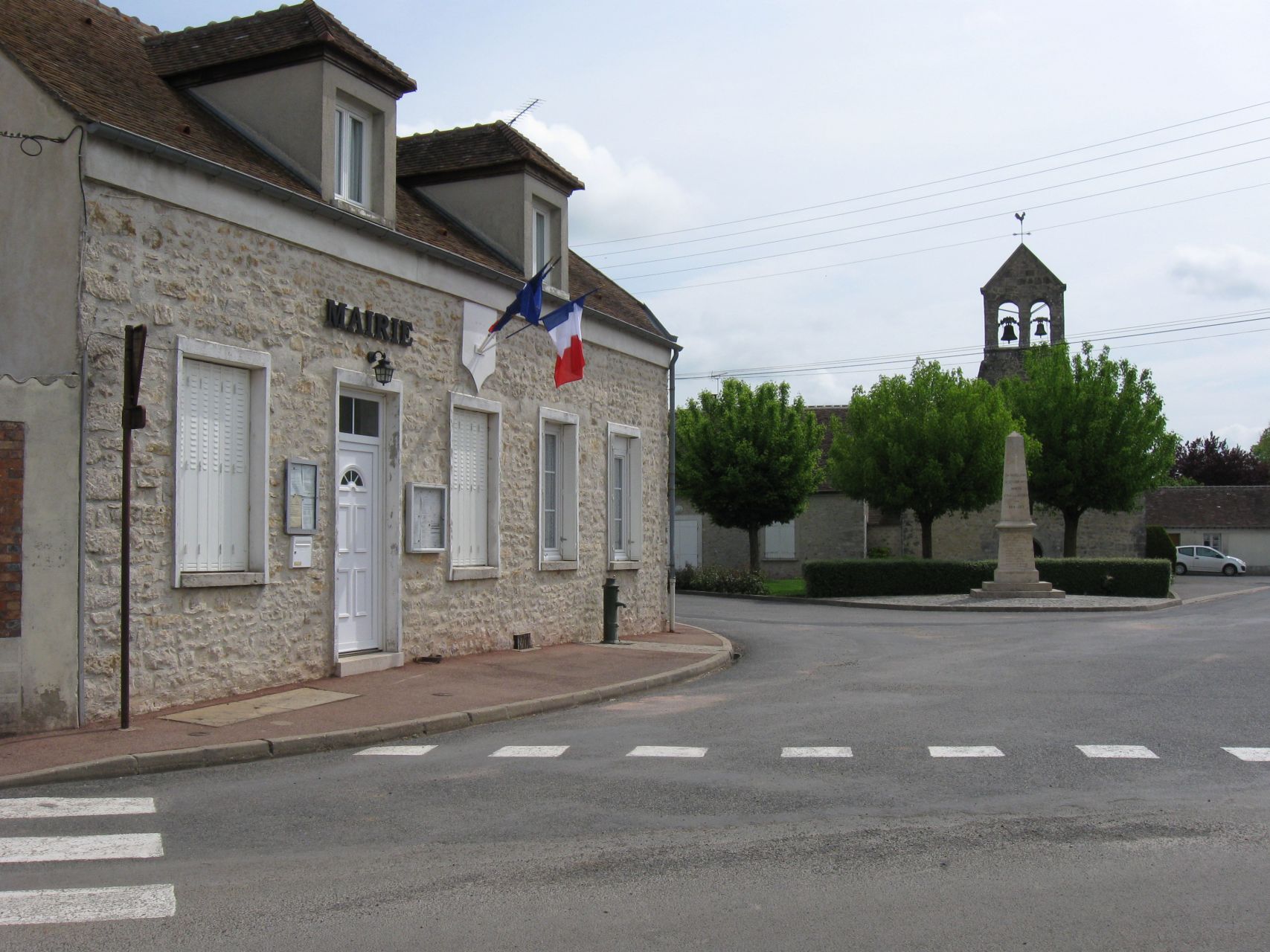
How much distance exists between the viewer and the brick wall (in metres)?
8.82

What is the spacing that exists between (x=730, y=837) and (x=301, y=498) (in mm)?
6750

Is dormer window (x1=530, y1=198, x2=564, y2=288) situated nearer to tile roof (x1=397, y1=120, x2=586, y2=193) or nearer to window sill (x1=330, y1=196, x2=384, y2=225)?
tile roof (x1=397, y1=120, x2=586, y2=193)

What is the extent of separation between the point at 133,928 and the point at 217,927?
323 mm

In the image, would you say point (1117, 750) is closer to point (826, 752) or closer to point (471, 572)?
point (826, 752)

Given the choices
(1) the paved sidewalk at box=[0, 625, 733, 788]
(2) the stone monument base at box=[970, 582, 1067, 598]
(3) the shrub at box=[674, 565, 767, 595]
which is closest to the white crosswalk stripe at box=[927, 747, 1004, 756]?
(1) the paved sidewalk at box=[0, 625, 733, 788]

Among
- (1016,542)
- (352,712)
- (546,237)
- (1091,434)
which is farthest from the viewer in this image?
(1091,434)

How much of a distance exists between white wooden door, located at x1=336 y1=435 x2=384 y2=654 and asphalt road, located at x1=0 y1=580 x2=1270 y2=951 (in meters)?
2.97

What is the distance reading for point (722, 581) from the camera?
36094mm

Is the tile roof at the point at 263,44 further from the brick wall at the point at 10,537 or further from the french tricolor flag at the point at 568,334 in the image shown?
the brick wall at the point at 10,537

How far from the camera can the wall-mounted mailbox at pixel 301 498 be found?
37.1 ft

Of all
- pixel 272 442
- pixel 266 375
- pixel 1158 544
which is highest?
pixel 266 375

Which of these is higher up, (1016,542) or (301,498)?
(301,498)

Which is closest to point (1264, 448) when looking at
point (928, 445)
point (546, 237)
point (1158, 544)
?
point (1158, 544)

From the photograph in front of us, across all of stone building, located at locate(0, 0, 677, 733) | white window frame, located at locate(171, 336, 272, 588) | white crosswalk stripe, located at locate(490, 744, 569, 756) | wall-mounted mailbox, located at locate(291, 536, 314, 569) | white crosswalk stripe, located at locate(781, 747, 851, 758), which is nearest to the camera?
white crosswalk stripe, located at locate(781, 747, 851, 758)
